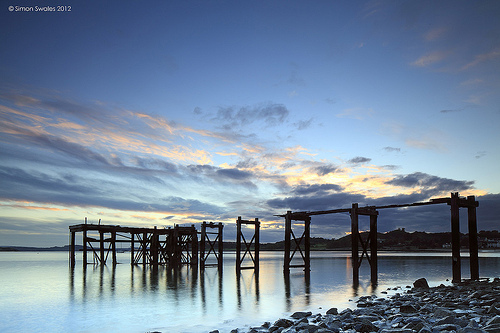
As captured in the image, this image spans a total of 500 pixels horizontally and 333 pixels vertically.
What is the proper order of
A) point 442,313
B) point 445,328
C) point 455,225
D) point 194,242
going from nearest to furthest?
point 445,328 → point 442,313 → point 455,225 → point 194,242

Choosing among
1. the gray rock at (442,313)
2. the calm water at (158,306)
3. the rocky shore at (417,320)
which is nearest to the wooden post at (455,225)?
the calm water at (158,306)

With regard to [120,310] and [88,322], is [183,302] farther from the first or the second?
[88,322]

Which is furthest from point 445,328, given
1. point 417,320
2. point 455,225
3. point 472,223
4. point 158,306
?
point 472,223

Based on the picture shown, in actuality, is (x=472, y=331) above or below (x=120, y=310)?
above

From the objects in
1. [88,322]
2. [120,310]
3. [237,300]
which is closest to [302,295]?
[237,300]

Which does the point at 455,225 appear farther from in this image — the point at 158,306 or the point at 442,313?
the point at 158,306

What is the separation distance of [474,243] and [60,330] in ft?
73.8

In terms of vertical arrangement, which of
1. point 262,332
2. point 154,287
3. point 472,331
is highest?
point 472,331

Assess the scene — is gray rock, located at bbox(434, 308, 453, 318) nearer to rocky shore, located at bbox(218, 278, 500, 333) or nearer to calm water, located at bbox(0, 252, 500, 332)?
rocky shore, located at bbox(218, 278, 500, 333)

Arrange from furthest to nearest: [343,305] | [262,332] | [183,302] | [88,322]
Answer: [183,302] → [343,305] → [88,322] → [262,332]

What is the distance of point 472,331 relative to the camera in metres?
8.78

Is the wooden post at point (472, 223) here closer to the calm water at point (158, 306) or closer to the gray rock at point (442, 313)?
the calm water at point (158, 306)

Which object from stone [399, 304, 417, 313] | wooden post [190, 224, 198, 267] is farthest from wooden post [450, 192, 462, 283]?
wooden post [190, 224, 198, 267]

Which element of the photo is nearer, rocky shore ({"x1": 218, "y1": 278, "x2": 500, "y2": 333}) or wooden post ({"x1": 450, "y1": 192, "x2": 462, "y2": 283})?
rocky shore ({"x1": 218, "y1": 278, "x2": 500, "y2": 333})
